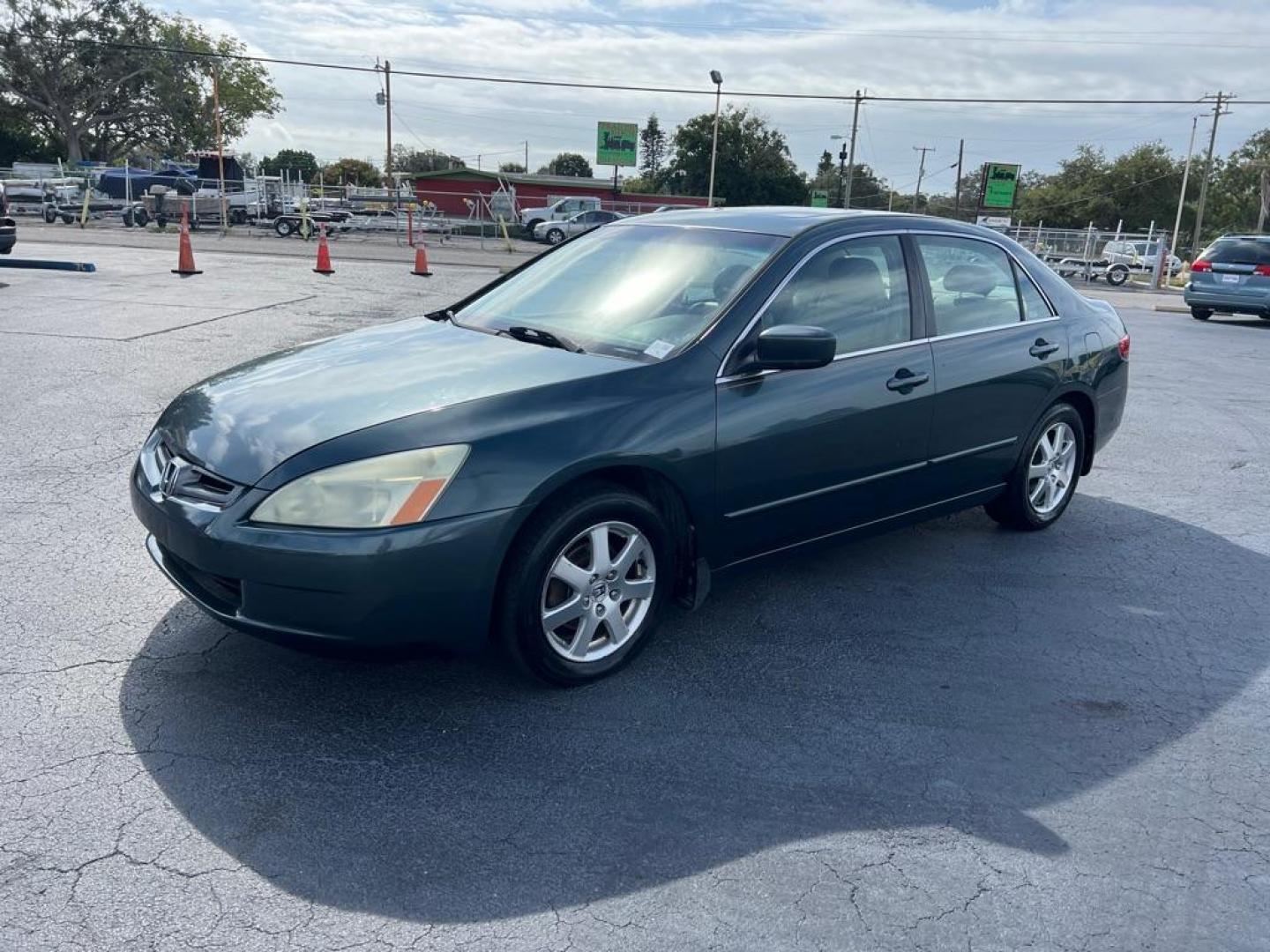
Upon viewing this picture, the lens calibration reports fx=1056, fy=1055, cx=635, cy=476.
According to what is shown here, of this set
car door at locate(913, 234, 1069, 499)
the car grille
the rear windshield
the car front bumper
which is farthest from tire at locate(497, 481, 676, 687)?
the rear windshield

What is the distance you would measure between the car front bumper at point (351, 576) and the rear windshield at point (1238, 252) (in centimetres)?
1922

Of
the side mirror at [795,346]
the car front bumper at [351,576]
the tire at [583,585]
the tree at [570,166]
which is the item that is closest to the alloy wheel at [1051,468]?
the side mirror at [795,346]

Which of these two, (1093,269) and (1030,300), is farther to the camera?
(1093,269)


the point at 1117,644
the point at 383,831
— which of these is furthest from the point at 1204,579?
the point at 383,831

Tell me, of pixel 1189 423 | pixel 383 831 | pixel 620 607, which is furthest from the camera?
pixel 1189 423

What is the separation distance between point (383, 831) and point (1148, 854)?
2116mm

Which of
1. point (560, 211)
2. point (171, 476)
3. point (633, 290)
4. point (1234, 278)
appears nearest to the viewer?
point (171, 476)

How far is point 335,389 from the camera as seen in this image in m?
3.71

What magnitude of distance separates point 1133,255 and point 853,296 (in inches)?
1480

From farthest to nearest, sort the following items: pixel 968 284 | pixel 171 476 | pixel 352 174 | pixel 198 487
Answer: pixel 352 174
pixel 968 284
pixel 171 476
pixel 198 487

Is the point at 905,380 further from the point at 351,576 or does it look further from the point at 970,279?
the point at 351,576

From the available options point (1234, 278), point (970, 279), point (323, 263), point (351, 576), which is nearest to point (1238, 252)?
point (1234, 278)

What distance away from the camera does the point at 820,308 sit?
4352mm

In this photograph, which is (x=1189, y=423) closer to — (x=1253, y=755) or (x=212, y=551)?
(x=1253, y=755)
